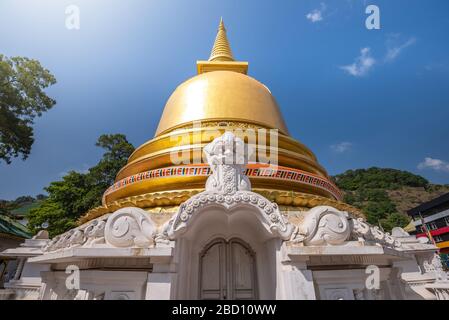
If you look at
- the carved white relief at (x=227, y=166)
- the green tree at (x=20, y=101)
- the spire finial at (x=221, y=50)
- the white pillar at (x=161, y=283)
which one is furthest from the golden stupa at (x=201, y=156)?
the green tree at (x=20, y=101)

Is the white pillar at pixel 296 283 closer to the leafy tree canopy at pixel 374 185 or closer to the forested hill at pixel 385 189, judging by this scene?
the leafy tree canopy at pixel 374 185

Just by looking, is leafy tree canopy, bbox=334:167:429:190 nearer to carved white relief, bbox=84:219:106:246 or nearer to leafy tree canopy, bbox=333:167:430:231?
leafy tree canopy, bbox=333:167:430:231

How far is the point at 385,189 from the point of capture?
74062 millimetres

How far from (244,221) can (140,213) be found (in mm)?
1651

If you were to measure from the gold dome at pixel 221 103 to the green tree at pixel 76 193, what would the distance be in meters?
11.4

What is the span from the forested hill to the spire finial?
166 feet

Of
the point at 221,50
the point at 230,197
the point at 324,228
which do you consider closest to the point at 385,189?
the point at 221,50

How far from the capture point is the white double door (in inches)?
166

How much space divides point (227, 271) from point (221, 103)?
5.34 meters

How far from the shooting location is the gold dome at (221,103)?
26.4ft

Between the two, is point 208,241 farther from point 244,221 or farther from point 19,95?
point 19,95

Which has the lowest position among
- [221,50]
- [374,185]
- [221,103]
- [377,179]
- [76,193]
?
[221,103]

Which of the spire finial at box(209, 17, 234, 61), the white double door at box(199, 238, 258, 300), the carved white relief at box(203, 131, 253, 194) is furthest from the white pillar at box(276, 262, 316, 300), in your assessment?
the spire finial at box(209, 17, 234, 61)

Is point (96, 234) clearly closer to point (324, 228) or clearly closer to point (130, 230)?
point (130, 230)
